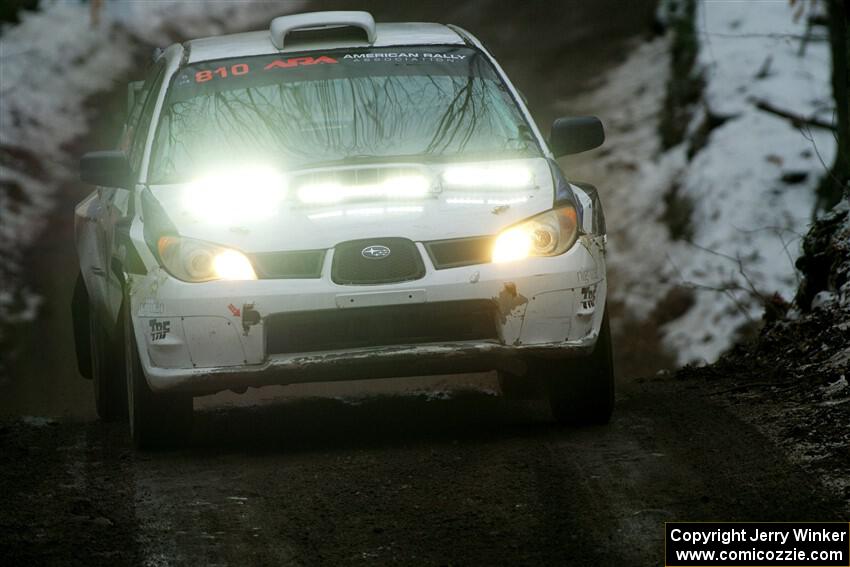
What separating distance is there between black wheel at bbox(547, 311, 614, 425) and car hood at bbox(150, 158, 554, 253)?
731 millimetres

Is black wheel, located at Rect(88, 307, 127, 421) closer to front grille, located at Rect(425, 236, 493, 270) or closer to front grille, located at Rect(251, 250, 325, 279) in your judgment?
front grille, located at Rect(251, 250, 325, 279)

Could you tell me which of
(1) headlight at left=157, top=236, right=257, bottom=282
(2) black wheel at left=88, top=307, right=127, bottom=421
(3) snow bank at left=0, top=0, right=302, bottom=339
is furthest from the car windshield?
(3) snow bank at left=0, top=0, right=302, bottom=339

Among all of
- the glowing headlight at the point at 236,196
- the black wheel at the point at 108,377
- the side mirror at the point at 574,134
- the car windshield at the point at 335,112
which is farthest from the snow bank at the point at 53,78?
the side mirror at the point at 574,134

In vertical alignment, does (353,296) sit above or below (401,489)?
above

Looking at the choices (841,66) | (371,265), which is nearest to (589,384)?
(371,265)

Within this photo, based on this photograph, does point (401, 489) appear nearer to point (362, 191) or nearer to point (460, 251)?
point (460, 251)

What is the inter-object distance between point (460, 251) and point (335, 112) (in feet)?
4.35

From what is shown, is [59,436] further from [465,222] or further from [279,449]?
[465,222]

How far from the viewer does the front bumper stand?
22.9ft

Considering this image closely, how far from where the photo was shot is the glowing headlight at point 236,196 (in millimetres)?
7176

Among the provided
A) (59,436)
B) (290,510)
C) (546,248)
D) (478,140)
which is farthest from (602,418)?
(59,436)

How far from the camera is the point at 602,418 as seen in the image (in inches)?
301

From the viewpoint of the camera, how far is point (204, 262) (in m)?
7.05

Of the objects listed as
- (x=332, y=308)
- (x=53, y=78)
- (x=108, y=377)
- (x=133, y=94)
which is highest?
(x=332, y=308)
